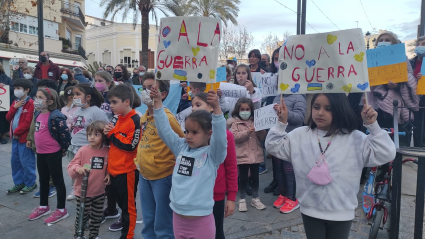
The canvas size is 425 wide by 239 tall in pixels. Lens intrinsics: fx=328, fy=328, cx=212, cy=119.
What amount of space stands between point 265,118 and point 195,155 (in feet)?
6.47

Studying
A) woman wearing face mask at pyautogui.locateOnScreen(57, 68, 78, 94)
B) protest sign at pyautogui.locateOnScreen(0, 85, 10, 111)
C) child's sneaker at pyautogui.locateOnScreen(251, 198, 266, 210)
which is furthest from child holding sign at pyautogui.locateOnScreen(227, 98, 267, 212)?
woman wearing face mask at pyautogui.locateOnScreen(57, 68, 78, 94)

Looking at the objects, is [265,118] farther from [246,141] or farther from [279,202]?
[279,202]

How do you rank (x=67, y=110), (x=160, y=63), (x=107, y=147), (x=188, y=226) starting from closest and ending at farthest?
(x=188, y=226), (x=160, y=63), (x=107, y=147), (x=67, y=110)

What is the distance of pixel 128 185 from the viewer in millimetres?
3543

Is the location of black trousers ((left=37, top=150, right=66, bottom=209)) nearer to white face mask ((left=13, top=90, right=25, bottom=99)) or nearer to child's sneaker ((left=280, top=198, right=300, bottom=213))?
white face mask ((left=13, top=90, right=25, bottom=99))

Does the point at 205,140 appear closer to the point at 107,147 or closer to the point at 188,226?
the point at 188,226

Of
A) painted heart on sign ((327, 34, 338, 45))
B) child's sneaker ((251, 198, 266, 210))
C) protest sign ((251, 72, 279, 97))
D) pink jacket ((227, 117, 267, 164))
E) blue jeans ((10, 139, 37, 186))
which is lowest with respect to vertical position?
child's sneaker ((251, 198, 266, 210))

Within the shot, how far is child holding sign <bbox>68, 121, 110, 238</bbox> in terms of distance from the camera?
3.68m

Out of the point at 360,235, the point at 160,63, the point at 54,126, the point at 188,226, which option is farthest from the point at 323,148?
the point at 54,126

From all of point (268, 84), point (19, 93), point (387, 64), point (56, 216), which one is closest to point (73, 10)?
point (19, 93)

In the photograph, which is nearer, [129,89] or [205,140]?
[205,140]

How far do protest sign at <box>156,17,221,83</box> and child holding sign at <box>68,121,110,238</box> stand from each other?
51.6 inches

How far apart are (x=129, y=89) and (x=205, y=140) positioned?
144cm

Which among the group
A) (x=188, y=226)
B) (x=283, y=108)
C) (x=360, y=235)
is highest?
(x=283, y=108)
